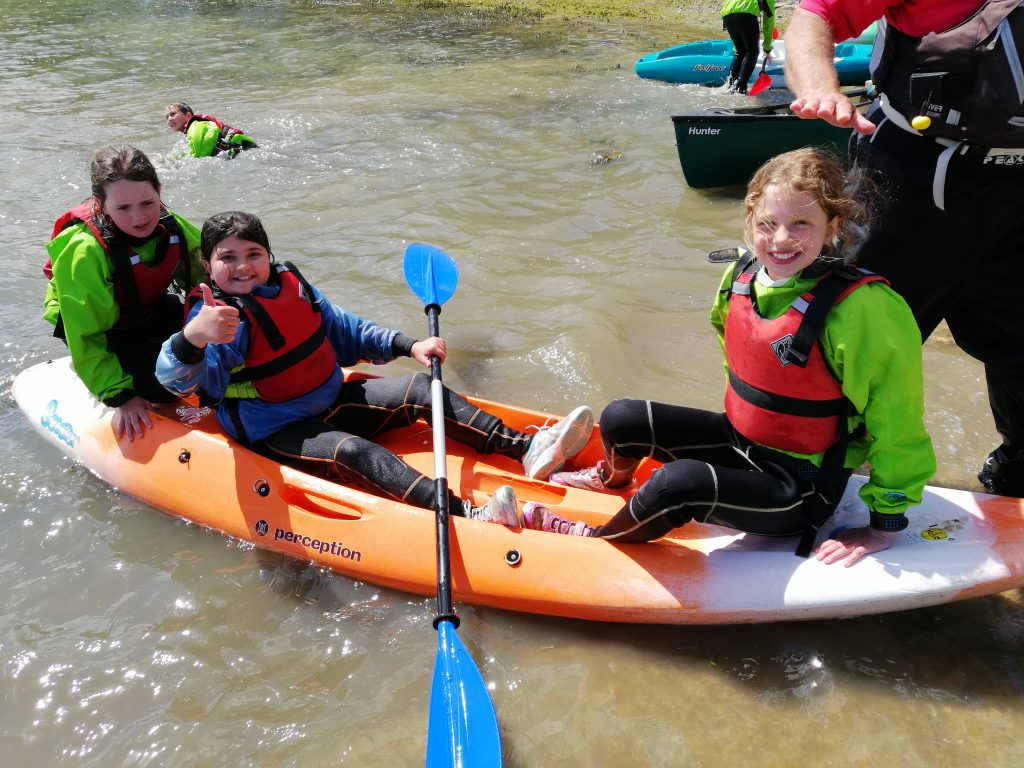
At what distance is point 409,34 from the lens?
43.3 feet

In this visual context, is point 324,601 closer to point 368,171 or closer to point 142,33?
point 368,171

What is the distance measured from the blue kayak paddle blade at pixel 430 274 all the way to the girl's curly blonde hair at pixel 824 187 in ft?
6.01

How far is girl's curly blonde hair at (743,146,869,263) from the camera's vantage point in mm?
1981

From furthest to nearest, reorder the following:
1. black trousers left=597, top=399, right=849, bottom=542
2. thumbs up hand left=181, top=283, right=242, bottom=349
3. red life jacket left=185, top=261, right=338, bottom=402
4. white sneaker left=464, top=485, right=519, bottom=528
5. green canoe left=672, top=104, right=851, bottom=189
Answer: green canoe left=672, top=104, right=851, bottom=189 → red life jacket left=185, top=261, right=338, bottom=402 → white sneaker left=464, top=485, right=519, bottom=528 → thumbs up hand left=181, top=283, right=242, bottom=349 → black trousers left=597, top=399, right=849, bottom=542

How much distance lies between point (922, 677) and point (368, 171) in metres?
5.78

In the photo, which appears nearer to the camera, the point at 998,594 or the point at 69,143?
the point at 998,594

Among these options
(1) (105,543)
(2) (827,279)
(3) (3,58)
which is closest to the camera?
(2) (827,279)

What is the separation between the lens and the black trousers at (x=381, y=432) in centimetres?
275

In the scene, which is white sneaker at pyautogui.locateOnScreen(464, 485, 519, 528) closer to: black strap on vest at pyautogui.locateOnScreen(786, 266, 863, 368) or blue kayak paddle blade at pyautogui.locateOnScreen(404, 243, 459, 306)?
black strap on vest at pyautogui.locateOnScreen(786, 266, 863, 368)

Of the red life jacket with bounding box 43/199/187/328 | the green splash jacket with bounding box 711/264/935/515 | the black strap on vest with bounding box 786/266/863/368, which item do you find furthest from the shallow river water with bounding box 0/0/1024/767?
the black strap on vest with bounding box 786/266/863/368

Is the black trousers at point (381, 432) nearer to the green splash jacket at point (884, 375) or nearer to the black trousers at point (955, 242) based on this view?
the green splash jacket at point (884, 375)

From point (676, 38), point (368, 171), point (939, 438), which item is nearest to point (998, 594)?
point (939, 438)

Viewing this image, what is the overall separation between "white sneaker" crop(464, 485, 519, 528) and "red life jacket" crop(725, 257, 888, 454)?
→ 0.75 metres

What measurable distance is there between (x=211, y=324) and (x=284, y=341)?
1.26 feet
